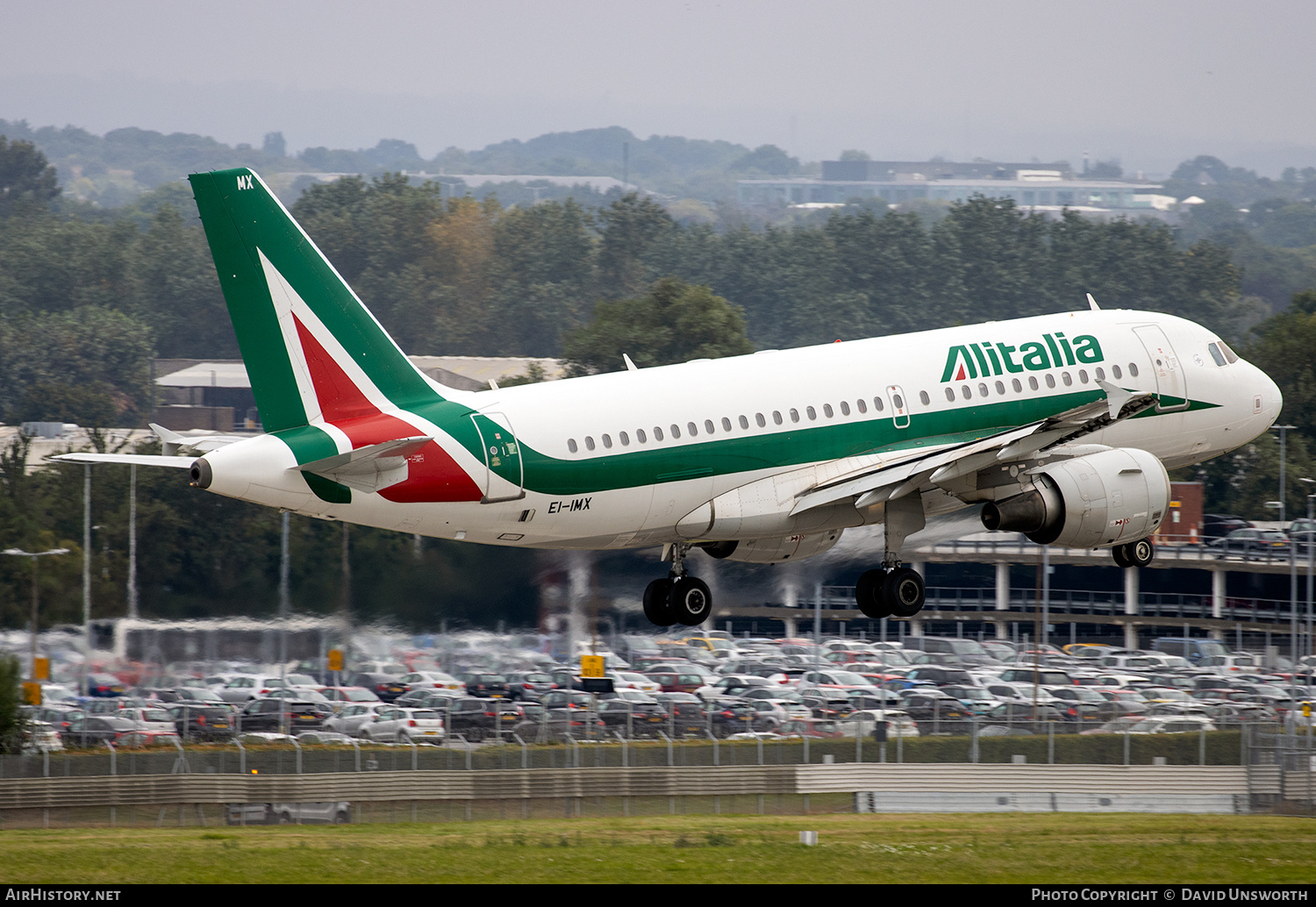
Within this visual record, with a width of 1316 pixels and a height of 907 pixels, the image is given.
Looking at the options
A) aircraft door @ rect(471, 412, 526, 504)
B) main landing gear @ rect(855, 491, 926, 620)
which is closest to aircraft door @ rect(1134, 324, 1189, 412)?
main landing gear @ rect(855, 491, 926, 620)

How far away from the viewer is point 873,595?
140ft

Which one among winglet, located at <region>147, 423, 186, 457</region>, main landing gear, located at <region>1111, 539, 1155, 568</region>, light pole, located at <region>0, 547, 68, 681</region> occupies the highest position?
winglet, located at <region>147, 423, 186, 457</region>

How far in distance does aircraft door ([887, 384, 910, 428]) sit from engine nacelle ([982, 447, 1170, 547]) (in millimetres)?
2782

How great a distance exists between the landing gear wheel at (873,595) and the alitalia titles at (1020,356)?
189 inches

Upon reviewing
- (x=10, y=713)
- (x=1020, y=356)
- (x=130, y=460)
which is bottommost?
(x=10, y=713)

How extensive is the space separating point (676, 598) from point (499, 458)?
7186 mm

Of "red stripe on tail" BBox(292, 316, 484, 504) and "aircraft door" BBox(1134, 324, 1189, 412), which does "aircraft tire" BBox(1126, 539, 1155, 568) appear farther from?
"red stripe on tail" BBox(292, 316, 484, 504)

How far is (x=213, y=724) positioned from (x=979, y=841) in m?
27.5

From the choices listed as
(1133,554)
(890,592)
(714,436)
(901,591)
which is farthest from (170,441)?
(1133,554)

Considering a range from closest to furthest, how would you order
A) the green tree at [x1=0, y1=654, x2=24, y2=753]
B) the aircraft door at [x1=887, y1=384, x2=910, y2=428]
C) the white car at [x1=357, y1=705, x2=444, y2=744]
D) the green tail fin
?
the green tail fin, the aircraft door at [x1=887, y1=384, x2=910, y2=428], the green tree at [x1=0, y1=654, x2=24, y2=753], the white car at [x1=357, y1=705, x2=444, y2=744]

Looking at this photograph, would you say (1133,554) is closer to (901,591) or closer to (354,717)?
(901,591)

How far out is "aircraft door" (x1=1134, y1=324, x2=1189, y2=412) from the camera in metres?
46.2

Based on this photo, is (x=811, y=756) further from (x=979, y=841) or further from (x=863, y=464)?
(x=863, y=464)

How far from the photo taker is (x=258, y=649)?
63.4m
